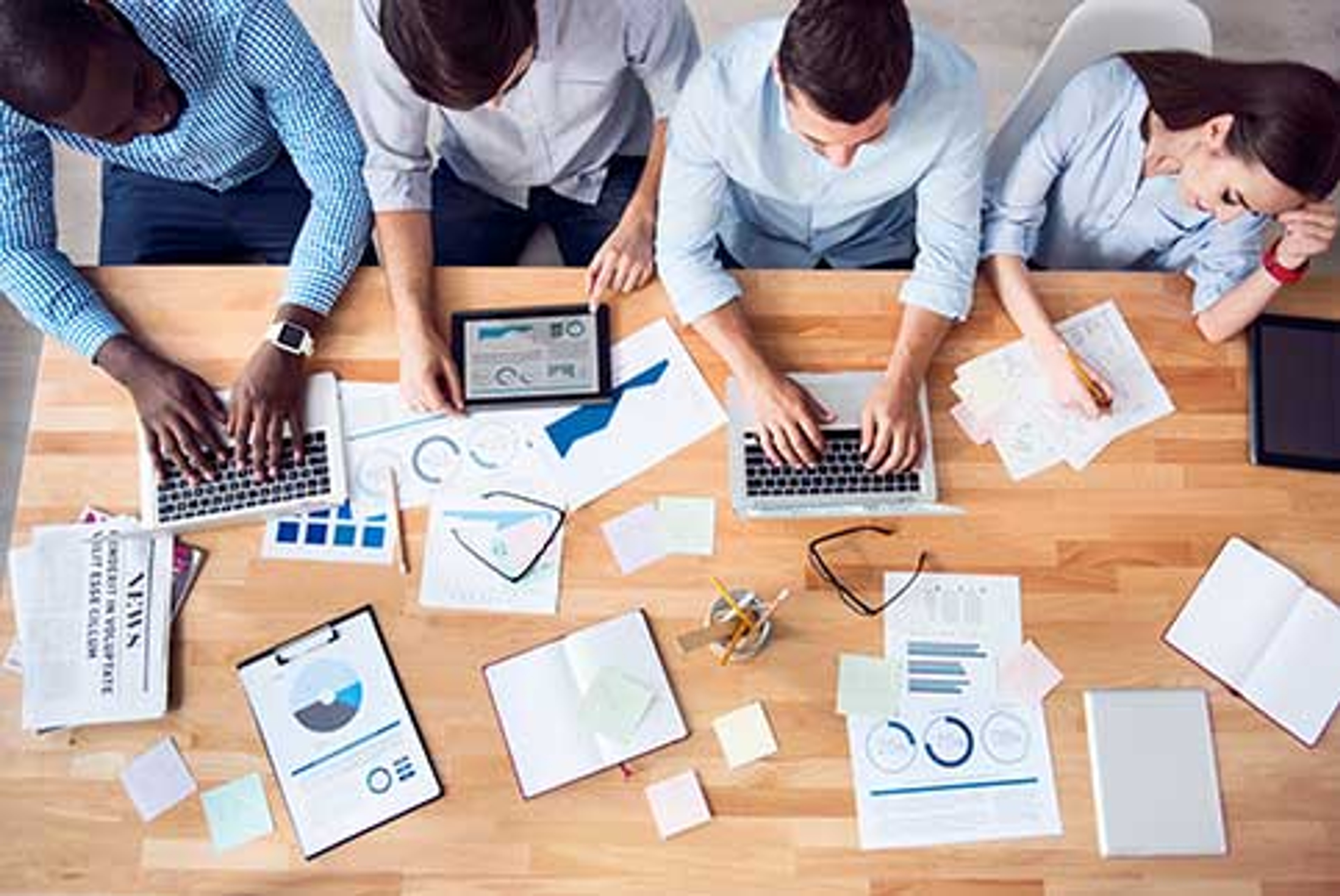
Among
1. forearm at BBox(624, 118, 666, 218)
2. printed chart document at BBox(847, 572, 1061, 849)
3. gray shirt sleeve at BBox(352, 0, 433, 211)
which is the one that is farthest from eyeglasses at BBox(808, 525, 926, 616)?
gray shirt sleeve at BBox(352, 0, 433, 211)

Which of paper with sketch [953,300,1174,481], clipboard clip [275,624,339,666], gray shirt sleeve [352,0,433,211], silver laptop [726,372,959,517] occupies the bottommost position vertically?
clipboard clip [275,624,339,666]

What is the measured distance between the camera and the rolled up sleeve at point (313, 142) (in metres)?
1.59

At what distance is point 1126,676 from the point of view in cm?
144

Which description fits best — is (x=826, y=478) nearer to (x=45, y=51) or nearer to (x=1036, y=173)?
(x=1036, y=173)

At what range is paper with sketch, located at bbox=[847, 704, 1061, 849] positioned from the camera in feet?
4.52

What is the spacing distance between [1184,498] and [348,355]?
1.17 meters

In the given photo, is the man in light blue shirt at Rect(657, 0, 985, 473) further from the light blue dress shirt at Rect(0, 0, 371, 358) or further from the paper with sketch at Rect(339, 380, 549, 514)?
the light blue dress shirt at Rect(0, 0, 371, 358)

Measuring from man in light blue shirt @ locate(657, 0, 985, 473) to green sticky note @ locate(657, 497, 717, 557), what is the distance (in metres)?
0.12

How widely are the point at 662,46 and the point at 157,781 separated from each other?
1.21m

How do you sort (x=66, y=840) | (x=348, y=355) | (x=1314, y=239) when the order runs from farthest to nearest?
1. (x=348, y=355)
2. (x=1314, y=239)
3. (x=66, y=840)

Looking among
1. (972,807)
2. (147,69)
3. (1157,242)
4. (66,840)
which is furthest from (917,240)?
(66,840)

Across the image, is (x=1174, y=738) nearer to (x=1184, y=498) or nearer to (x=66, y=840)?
(x=1184, y=498)

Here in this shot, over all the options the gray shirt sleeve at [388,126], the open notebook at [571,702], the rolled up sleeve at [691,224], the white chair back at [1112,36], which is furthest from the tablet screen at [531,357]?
the white chair back at [1112,36]

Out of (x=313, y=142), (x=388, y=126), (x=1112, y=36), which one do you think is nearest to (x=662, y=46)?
(x=388, y=126)
